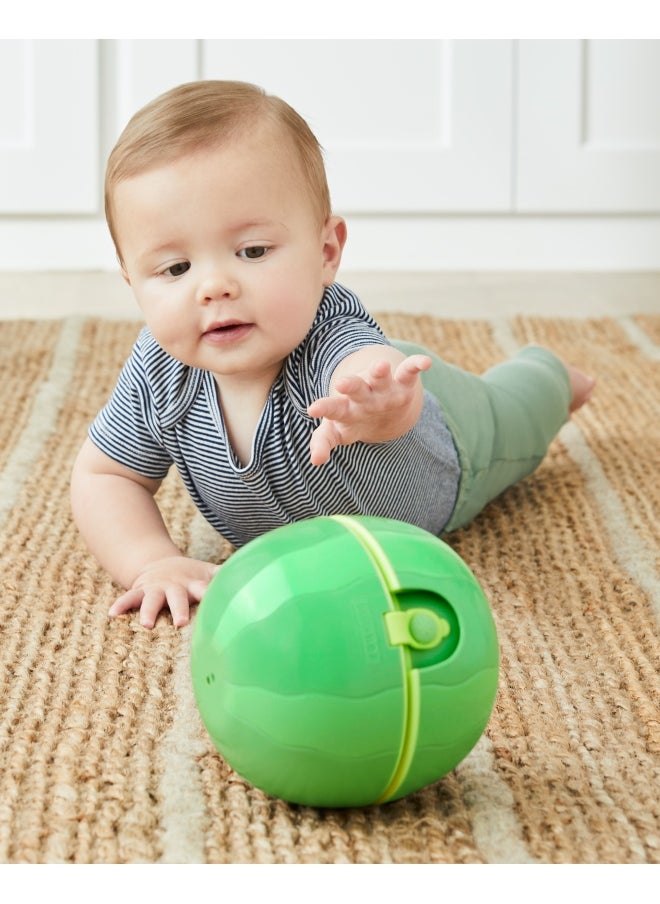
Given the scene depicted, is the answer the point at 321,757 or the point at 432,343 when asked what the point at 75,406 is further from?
the point at 321,757

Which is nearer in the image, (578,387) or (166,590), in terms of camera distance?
(166,590)

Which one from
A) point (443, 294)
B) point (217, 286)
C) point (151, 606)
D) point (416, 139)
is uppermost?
point (217, 286)

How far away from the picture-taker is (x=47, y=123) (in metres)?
2.06

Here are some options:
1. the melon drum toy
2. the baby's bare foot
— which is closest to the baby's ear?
the melon drum toy

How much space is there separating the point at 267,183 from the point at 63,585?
0.32m

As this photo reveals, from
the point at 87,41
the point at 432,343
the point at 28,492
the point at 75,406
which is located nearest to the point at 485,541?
the point at 28,492

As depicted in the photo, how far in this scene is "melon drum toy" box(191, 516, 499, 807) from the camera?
0.51 meters

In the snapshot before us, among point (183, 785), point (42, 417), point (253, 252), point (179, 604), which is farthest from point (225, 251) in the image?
point (42, 417)

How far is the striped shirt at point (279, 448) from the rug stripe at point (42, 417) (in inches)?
6.6

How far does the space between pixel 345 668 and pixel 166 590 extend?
1.05 feet

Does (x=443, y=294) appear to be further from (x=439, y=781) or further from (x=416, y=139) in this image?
(x=439, y=781)

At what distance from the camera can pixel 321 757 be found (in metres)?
0.52

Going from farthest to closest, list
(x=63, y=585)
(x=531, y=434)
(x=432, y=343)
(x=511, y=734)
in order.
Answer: (x=432, y=343) → (x=531, y=434) → (x=63, y=585) → (x=511, y=734)

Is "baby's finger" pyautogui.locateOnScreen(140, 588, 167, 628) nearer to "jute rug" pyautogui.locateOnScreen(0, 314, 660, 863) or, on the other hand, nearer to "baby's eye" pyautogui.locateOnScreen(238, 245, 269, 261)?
"jute rug" pyautogui.locateOnScreen(0, 314, 660, 863)
